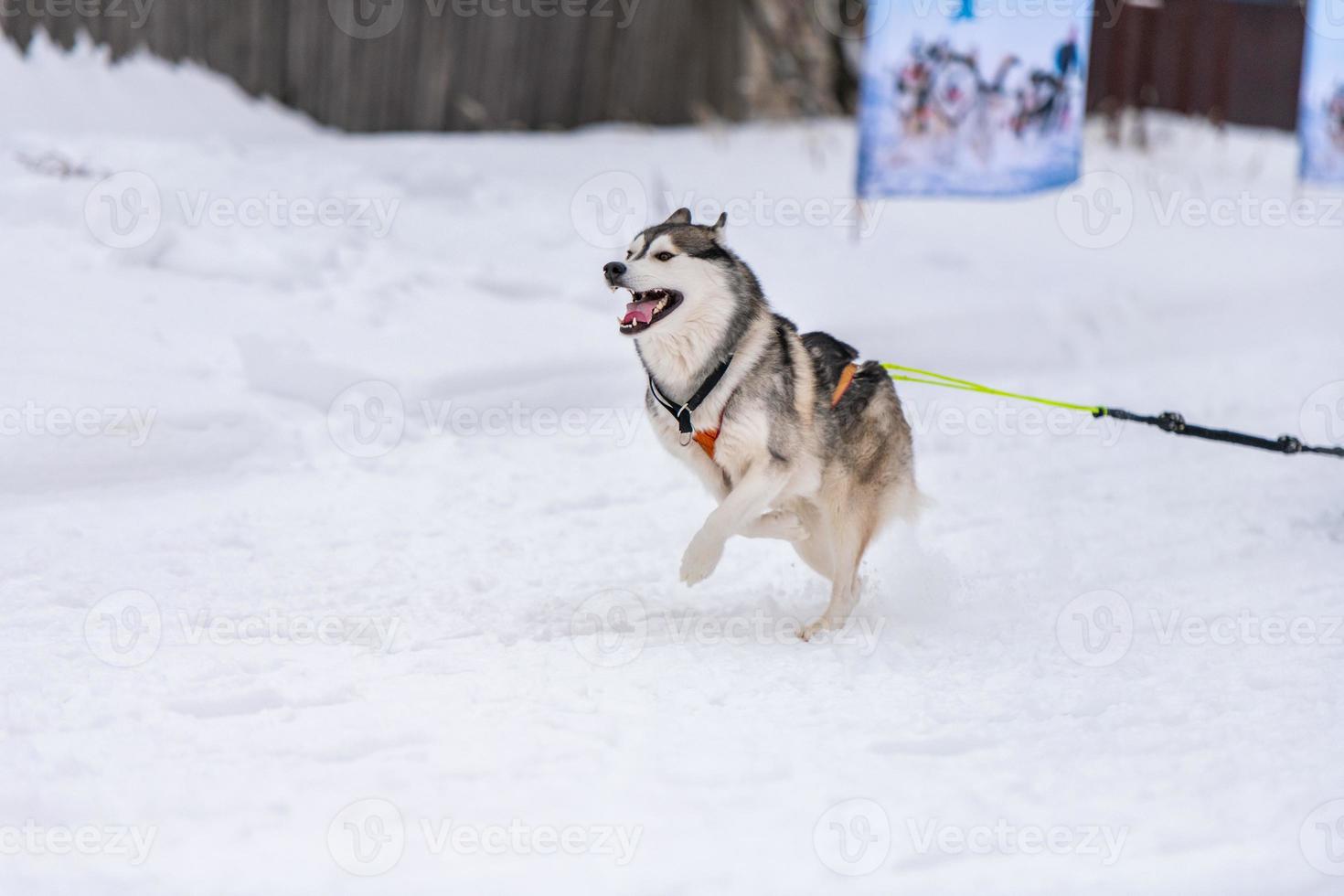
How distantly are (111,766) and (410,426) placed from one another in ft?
10.4

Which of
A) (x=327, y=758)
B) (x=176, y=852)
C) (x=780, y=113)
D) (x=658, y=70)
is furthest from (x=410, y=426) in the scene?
(x=780, y=113)

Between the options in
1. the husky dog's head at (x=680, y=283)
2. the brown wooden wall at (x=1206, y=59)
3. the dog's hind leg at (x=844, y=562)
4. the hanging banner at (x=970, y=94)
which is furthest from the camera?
the brown wooden wall at (x=1206, y=59)

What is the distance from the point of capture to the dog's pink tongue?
391 centimetres

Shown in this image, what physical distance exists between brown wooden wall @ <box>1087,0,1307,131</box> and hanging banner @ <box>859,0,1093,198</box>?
626 cm

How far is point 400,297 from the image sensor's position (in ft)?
23.7

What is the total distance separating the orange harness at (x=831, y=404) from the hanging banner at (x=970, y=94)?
4.21 meters

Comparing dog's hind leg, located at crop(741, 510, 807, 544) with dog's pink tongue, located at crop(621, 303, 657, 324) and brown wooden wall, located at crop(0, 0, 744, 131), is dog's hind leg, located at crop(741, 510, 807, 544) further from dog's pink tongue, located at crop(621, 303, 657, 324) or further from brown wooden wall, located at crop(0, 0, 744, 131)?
brown wooden wall, located at crop(0, 0, 744, 131)

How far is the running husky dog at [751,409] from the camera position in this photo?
3.97 metres

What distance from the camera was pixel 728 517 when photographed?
4027 millimetres

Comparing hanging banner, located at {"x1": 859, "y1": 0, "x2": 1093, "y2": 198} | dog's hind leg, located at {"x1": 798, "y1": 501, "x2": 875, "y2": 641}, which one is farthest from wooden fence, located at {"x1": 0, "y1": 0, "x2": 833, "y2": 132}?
dog's hind leg, located at {"x1": 798, "y1": 501, "x2": 875, "y2": 641}

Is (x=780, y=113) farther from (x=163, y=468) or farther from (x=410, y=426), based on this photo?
(x=163, y=468)

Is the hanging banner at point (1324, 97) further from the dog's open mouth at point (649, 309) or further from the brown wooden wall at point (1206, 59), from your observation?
the dog's open mouth at point (649, 309)

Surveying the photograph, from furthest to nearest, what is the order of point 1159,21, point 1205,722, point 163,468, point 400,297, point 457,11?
point 1159,21, point 457,11, point 400,297, point 163,468, point 1205,722

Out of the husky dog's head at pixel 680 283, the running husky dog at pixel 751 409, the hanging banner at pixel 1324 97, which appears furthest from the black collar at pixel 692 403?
the hanging banner at pixel 1324 97
